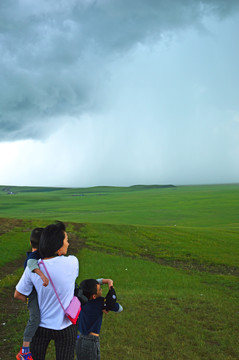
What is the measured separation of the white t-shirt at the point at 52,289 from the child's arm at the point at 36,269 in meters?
0.08

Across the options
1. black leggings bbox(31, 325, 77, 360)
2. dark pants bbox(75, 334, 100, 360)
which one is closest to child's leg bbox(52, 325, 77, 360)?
black leggings bbox(31, 325, 77, 360)

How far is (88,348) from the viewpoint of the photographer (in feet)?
18.1

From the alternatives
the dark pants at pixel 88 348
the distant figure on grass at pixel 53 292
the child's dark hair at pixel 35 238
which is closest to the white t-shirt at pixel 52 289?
the distant figure on grass at pixel 53 292

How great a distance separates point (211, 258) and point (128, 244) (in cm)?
904

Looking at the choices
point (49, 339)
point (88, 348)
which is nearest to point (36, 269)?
point (49, 339)

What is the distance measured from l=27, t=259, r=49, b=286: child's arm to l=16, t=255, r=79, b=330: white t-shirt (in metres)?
0.08

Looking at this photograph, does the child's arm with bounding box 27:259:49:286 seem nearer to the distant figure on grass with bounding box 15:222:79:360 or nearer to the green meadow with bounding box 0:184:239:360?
the distant figure on grass with bounding box 15:222:79:360

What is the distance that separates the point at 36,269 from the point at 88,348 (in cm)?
213

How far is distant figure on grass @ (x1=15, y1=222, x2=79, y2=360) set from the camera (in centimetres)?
471

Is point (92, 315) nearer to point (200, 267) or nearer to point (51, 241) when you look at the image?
point (51, 241)

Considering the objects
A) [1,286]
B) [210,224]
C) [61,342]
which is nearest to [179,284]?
[1,286]

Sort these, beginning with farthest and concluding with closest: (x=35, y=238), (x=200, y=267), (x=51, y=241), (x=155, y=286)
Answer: (x=200, y=267), (x=155, y=286), (x=35, y=238), (x=51, y=241)

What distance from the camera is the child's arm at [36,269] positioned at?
4.58m

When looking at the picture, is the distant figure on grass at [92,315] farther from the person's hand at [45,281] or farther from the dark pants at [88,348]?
the person's hand at [45,281]
